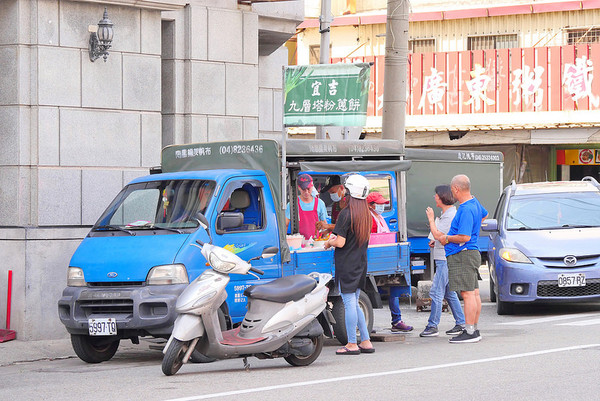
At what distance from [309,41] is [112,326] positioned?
21.7 metres

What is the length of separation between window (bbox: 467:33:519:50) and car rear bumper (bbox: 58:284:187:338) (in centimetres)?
2026

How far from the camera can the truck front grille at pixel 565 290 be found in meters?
14.4

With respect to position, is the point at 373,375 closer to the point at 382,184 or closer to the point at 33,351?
the point at 33,351

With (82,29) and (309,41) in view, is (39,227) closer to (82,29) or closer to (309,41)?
(82,29)

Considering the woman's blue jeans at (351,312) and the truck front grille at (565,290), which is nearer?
the woman's blue jeans at (351,312)

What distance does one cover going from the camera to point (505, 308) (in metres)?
15.3

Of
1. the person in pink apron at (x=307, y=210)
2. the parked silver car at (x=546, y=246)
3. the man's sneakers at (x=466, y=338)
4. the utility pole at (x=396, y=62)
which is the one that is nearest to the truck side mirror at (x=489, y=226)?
the parked silver car at (x=546, y=246)

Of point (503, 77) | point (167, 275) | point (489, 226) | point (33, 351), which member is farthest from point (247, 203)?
point (503, 77)

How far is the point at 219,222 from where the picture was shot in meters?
11.0

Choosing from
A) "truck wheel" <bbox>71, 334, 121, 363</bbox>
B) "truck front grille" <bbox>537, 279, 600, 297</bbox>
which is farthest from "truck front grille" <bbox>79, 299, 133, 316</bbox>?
"truck front grille" <bbox>537, 279, 600, 297</bbox>

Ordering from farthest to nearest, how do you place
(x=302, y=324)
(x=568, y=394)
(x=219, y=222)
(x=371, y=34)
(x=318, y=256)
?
(x=371, y=34)
(x=318, y=256)
(x=219, y=222)
(x=302, y=324)
(x=568, y=394)

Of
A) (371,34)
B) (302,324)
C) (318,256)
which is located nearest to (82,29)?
(318,256)

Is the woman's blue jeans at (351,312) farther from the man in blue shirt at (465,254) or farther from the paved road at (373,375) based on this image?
the man in blue shirt at (465,254)

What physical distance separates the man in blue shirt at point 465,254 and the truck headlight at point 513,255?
107 inches
